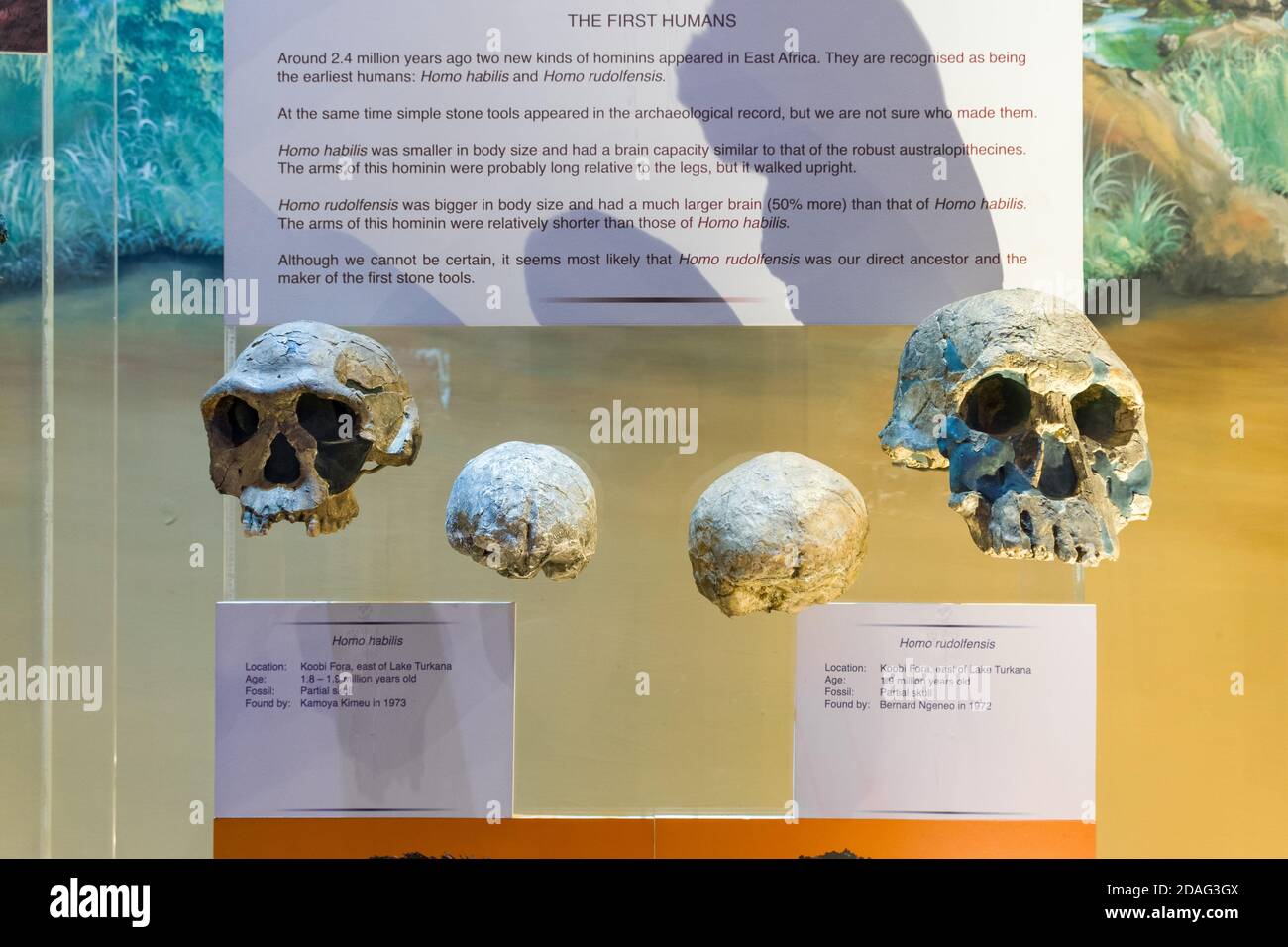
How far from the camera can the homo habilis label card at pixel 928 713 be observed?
2191 millimetres

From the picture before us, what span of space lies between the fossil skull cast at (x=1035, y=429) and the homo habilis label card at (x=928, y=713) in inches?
12.6

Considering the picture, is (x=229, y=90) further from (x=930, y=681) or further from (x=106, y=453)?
(x=930, y=681)

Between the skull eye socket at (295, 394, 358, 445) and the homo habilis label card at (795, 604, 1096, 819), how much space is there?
0.99m

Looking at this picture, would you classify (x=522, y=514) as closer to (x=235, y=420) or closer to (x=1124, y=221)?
(x=235, y=420)

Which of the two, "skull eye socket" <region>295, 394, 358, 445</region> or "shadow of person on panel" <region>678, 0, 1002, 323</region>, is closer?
"skull eye socket" <region>295, 394, 358, 445</region>

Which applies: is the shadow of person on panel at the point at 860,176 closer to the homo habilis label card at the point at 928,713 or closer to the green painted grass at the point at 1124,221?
the green painted grass at the point at 1124,221

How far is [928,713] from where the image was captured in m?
2.19

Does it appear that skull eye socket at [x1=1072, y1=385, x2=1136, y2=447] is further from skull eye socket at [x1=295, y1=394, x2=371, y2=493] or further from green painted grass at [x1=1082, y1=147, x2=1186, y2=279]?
skull eye socket at [x1=295, y1=394, x2=371, y2=493]

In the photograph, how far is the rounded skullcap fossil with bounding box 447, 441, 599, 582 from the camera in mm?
1933

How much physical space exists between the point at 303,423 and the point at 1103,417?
4.96 feet

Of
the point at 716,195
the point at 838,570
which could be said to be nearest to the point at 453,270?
the point at 716,195

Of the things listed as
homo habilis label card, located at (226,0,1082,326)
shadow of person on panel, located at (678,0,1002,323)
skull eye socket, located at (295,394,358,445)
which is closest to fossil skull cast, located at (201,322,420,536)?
skull eye socket, located at (295,394,358,445)

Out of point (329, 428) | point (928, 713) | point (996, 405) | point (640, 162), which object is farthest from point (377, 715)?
point (996, 405)

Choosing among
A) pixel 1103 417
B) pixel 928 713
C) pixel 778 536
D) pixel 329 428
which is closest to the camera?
pixel 778 536
